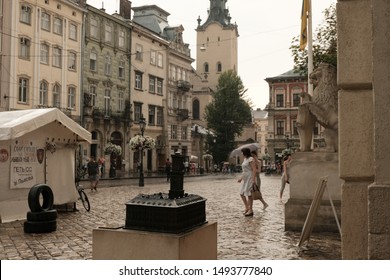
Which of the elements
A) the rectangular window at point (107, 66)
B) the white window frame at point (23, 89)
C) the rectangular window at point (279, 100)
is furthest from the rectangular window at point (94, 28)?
the rectangular window at point (279, 100)

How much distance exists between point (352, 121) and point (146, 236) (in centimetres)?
223

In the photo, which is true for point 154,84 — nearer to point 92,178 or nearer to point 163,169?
point 163,169

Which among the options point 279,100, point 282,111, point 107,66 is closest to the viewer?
point 107,66

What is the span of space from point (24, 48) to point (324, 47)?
22.3 meters

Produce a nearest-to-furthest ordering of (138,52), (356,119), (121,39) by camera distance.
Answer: (356,119), (121,39), (138,52)

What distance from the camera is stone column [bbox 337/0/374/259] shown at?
4.36 m

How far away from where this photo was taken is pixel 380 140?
385 cm

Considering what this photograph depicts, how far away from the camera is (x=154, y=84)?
5144 centimetres

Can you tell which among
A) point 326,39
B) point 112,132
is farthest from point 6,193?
point 112,132

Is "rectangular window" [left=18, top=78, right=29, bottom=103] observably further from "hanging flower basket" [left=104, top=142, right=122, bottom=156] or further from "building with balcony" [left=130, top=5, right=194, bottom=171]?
"building with balcony" [left=130, top=5, right=194, bottom=171]

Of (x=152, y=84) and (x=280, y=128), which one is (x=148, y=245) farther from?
(x=280, y=128)

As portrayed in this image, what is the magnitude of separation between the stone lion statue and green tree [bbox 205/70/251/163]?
50.6 meters

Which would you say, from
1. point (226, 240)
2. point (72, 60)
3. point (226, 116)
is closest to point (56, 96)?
point (72, 60)

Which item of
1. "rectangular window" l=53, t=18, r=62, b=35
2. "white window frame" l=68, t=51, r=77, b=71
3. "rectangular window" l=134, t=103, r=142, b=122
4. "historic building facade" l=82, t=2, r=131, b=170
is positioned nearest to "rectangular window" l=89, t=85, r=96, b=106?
"historic building facade" l=82, t=2, r=131, b=170
